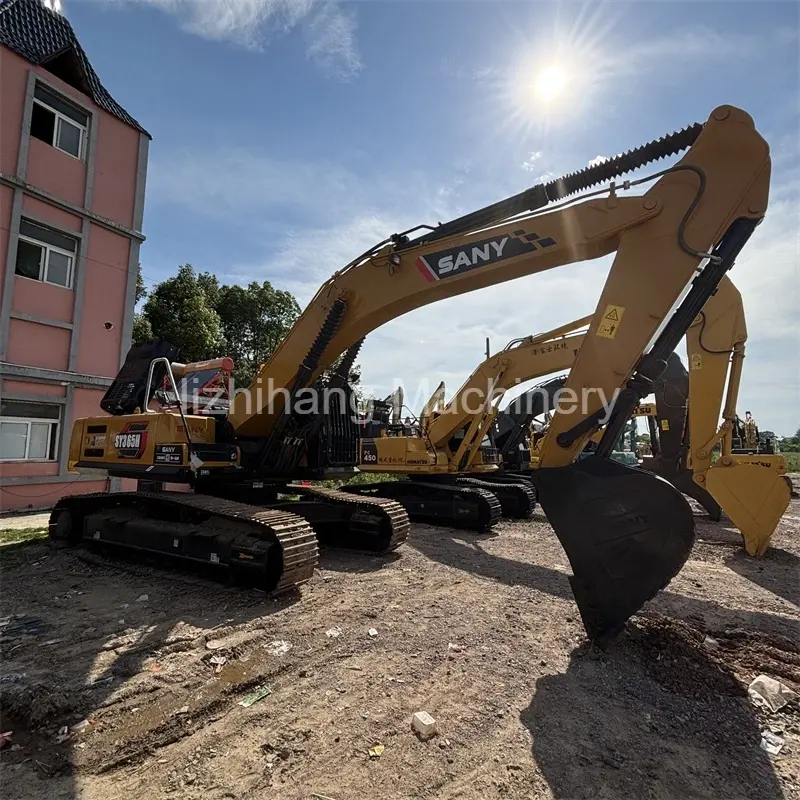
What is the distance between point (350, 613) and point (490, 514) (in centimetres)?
481

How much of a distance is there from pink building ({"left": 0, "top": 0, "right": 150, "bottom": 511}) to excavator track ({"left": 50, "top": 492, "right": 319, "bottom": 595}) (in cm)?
505

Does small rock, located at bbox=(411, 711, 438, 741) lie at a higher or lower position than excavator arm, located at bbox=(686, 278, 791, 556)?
lower

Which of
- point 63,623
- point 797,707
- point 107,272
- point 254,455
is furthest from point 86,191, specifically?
point 797,707

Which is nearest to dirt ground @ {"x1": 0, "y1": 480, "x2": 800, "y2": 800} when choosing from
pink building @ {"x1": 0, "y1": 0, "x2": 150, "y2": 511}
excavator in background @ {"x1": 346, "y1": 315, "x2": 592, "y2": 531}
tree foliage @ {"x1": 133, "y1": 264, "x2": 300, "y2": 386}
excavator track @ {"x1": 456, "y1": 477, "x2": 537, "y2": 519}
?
excavator in background @ {"x1": 346, "y1": 315, "x2": 592, "y2": 531}

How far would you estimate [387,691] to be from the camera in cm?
316

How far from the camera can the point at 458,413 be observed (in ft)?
33.3

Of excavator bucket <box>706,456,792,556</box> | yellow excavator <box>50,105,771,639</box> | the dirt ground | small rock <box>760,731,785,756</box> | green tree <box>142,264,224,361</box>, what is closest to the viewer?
the dirt ground

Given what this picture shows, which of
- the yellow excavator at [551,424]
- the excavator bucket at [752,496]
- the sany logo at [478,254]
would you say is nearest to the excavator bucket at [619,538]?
the yellow excavator at [551,424]

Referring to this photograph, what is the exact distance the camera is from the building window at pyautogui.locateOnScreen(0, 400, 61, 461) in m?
10.4

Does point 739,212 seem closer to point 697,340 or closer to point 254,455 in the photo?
point 697,340

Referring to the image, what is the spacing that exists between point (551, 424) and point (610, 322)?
95 centimetres

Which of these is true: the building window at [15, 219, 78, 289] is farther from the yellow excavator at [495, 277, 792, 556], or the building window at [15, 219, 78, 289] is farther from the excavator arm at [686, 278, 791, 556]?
the excavator arm at [686, 278, 791, 556]

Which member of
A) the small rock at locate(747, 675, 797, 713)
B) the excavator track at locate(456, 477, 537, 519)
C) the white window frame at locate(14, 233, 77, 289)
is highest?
the white window frame at locate(14, 233, 77, 289)

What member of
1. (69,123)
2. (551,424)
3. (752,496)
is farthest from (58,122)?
(752,496)
